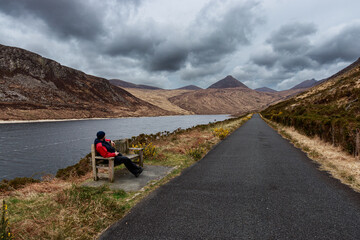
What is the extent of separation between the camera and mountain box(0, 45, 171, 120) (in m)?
79.4

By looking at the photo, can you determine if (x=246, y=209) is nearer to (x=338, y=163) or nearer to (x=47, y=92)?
(x=338, y=163)

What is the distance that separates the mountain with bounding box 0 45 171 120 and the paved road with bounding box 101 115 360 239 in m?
81.5

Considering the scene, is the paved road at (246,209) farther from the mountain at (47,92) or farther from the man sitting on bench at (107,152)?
the mountain at (47,92)

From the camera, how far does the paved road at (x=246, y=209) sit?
3.28 meters

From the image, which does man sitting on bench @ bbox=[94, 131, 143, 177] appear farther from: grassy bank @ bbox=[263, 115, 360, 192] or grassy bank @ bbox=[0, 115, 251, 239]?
grassy bank @ bbox=[263, 115, 360, 192]

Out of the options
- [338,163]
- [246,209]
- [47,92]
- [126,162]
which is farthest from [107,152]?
[47,92]

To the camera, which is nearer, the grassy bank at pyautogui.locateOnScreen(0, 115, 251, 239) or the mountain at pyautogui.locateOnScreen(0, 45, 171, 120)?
the grassy bank at pyautogui.locateOnScreen(0, 115, 251, 239)

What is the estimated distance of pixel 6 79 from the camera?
96.5 metres

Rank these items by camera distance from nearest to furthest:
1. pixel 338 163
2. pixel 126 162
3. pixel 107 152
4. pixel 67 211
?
pixel 67 211
pixel 107 152
pixel 126 162
pixel 338 163

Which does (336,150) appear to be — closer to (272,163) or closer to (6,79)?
(272,163)

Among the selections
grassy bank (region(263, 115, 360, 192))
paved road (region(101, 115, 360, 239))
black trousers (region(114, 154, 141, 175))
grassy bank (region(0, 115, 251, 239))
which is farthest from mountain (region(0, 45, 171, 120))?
grassy bank (region(263, 115, 360, 192))

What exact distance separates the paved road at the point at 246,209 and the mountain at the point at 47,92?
81.5 metres

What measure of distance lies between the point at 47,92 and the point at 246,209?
121801mm

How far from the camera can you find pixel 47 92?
10231cm
